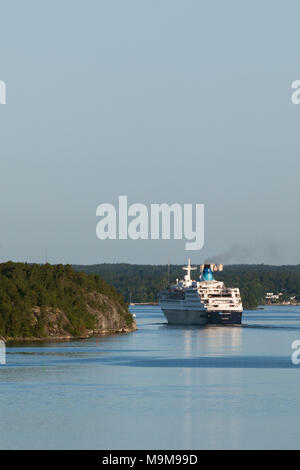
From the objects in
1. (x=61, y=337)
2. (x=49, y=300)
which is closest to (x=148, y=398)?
(x=61, y=337)

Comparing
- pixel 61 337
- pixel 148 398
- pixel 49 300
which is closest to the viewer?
pixel 148 398

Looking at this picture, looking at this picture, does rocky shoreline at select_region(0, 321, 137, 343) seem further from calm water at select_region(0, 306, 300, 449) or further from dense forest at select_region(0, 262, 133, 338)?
calm water at select_region(0, 306, 300, 449)

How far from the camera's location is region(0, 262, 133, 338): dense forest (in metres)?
149

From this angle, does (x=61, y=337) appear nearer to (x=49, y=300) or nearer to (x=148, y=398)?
(x=49, y=300)

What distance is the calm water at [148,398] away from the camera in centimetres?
6400

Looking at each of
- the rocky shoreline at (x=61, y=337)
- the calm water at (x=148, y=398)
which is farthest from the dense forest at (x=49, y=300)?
the calm water at (x=148, y=398)

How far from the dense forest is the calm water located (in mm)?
10670

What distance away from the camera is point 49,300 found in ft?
523

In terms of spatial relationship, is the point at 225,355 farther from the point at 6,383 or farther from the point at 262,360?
the point at 6,383

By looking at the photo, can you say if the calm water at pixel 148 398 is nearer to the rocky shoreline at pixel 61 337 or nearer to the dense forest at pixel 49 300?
the rocky shoreline at pixel 61 337

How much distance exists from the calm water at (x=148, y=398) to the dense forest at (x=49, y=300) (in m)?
10.7

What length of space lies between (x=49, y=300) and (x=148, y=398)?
79.2 metres

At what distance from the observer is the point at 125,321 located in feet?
630

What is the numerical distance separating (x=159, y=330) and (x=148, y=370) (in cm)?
8974
